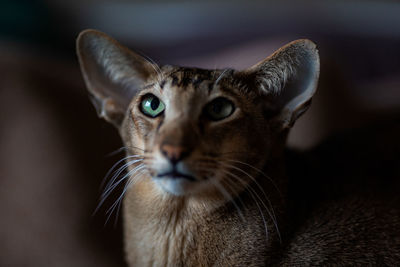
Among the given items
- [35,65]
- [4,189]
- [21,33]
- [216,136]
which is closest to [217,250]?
[216,136]

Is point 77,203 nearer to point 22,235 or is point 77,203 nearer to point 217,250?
point 22,235

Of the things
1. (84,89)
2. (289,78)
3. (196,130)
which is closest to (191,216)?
(196,130)

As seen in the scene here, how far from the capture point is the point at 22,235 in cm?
166

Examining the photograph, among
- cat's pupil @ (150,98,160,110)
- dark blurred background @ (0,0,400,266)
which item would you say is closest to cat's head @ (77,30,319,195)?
cat's pupil @ (150,98,160,110)

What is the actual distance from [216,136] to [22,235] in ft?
3.43

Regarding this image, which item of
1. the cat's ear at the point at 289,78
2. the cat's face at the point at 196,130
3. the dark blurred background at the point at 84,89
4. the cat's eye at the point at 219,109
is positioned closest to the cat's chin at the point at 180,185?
the cat's face at the point at 196,130

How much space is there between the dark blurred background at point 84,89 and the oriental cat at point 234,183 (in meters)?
0.64

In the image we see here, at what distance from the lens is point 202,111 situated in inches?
39.6

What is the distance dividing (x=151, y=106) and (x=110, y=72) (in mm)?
225

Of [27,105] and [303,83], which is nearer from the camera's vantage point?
[303,83]

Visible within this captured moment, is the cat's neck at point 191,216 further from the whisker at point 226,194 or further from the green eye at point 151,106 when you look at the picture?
the green eye at point 151,106

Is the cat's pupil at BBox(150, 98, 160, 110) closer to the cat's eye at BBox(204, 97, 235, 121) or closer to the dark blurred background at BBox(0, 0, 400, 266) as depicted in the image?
the cat's eye at BBox(204, 97, 235, 121)

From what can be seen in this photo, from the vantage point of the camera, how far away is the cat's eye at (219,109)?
3.34ft

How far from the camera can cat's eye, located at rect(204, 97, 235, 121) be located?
102cm
